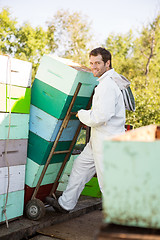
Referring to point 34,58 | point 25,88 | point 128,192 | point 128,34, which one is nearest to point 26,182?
point 25,88

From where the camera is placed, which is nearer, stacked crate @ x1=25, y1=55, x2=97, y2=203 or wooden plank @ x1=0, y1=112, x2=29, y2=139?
wooden plank @ x1=0, y1=112, x2=29, y2=139

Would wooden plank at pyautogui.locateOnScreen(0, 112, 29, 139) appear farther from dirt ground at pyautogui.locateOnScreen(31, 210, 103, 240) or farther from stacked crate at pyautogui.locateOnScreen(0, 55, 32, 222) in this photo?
dirt ground at pyautogui.locateOnScreen(31, 210, 103, 240)

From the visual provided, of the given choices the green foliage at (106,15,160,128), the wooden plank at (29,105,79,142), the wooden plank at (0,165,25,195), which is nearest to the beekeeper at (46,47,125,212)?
the wooden plank at (29,105,79,142)

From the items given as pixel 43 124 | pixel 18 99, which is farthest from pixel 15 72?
pixel 43 124

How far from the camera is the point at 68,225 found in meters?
4.01

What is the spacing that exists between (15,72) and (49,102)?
21.0 inches

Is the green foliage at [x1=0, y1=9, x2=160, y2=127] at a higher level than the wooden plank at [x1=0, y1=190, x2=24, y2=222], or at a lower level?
higher

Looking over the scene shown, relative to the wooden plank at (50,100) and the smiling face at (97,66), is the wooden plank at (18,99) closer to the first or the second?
the wooden plank at (50,100)

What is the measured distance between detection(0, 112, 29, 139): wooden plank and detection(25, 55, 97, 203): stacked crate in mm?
238

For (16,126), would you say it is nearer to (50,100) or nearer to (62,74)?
(50,100)

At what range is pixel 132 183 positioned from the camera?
1.41 m

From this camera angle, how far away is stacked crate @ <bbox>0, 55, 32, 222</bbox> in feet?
→ 11.0

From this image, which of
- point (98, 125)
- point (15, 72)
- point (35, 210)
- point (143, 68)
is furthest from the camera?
point (143, 68)

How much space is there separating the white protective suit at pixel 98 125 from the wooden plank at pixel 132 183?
2.11 meters
